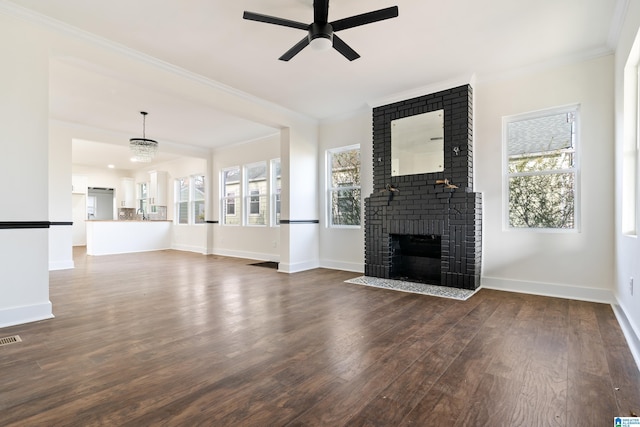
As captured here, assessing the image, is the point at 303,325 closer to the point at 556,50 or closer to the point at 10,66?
the point at 10,66

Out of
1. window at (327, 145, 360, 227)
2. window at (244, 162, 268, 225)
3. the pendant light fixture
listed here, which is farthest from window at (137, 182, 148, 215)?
window at (327, 145, 360, 227)

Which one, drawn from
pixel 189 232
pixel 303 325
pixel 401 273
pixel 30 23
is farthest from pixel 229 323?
pixel 189 232

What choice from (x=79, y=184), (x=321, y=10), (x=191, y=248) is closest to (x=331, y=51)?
(x=321, y=10)

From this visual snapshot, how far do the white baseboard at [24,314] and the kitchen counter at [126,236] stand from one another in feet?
19.6

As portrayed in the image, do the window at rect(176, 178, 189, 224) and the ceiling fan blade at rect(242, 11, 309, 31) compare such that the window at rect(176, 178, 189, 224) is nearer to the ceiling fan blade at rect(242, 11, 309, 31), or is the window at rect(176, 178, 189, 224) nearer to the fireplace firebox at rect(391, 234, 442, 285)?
the fireplace firebox at rect(391, 234, 442, 285)

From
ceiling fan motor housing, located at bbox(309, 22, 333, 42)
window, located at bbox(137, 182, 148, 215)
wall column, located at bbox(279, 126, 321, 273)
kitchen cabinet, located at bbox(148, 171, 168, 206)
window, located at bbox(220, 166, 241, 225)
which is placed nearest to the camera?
ceiling fan motor housing, located at bbox(309, 22, 333, 42)

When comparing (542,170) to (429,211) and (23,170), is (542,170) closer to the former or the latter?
(429,211)

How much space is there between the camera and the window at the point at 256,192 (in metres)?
7.19

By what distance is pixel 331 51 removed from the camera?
11.3 ft

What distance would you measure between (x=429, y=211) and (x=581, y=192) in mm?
1695

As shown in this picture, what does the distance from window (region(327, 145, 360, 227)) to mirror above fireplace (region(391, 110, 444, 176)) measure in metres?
0.94

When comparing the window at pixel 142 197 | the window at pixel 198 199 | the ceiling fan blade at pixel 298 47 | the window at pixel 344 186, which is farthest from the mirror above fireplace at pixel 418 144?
the window at pixel 142 197

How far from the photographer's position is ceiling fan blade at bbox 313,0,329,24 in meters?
2.40

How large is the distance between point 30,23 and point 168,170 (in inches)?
291
